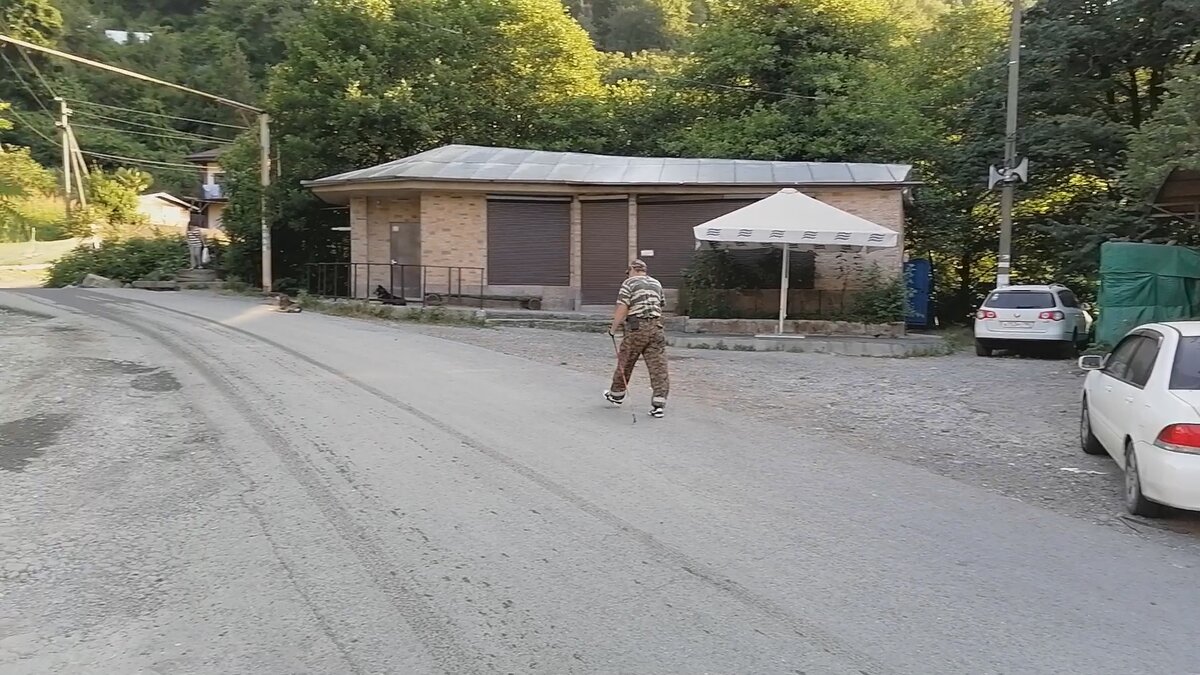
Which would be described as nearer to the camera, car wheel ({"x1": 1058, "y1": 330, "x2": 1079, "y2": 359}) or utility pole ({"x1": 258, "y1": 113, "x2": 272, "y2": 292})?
car wheel ({"x1": 1058, "y1": 330, "x2": 1079, "y2": 359})

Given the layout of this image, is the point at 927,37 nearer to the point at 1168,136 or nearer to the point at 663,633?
the point at 1168,136

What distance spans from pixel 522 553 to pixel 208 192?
46094 millimetres

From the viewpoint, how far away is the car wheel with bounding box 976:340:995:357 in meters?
17.8

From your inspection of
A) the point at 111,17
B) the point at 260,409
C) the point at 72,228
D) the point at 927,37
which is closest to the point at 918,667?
the point at 260,409

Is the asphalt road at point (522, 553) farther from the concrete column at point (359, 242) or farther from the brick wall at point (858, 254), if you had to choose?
the concrete column at point (359, 242)

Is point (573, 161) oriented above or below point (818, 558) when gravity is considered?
above

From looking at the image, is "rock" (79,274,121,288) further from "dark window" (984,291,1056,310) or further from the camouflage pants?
"dark window" (984,291,1056,310)

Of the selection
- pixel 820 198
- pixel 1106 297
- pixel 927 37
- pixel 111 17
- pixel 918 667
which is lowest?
pixel 918 667

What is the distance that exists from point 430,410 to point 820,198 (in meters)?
13.5

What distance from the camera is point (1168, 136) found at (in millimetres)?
14414

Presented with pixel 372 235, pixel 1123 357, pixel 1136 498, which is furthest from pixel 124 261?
pixel 1136 498

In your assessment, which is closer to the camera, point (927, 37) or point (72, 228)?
point (927, 37)

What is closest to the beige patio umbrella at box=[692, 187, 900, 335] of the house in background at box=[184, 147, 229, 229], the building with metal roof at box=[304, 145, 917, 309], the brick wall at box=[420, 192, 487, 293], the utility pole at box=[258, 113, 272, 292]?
the building with metal roof at box=[304, 145, 917, 309]

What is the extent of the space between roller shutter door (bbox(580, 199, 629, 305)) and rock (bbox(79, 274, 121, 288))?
1785 cm
